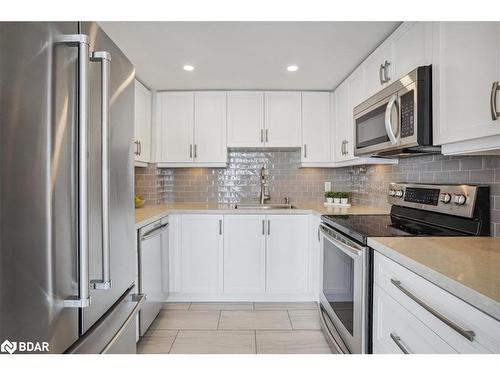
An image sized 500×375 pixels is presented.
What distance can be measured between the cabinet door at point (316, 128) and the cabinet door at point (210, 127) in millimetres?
854

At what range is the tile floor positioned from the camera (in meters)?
2.25

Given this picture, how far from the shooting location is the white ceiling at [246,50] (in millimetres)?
2070

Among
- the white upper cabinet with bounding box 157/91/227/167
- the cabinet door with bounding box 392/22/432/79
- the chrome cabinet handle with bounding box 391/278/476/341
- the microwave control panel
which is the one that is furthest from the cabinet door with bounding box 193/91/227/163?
the chrome cabinet handle with bounding box 391/278/476/341

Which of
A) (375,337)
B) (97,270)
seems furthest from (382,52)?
(97,270)

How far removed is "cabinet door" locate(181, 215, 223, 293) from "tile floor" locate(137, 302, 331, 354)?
0.59 feet

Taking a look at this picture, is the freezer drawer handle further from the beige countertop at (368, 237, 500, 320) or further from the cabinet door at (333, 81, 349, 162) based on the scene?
the cabinet door at (333, 81, 349, 162)

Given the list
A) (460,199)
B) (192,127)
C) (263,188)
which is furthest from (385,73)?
(192,127)

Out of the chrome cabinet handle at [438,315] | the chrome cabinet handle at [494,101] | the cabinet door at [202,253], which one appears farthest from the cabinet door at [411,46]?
the cabinet door at [202,253]

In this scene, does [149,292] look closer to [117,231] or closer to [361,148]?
[117,231]

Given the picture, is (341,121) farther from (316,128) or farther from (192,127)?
(192,127)

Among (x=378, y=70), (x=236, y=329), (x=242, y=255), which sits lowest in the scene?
(x=236, y=329)

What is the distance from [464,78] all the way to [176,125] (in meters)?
2.65

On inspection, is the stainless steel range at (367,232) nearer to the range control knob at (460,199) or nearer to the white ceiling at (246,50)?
the range control knob at (460,199)

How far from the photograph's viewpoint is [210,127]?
3.43m
